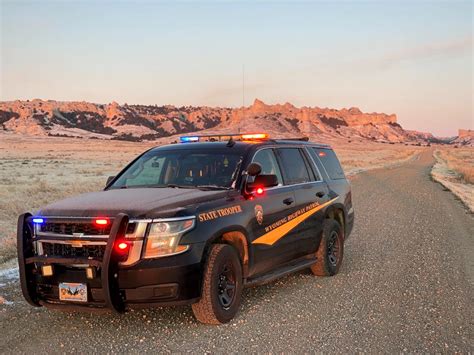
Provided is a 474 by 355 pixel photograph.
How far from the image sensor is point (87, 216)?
16.7ft

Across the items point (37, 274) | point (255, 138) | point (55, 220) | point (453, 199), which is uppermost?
point (255, 138)

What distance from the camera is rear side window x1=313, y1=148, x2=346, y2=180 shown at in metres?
8.50

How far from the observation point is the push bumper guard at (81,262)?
4852 mm

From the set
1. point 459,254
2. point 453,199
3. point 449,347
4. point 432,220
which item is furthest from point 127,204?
point 453,199

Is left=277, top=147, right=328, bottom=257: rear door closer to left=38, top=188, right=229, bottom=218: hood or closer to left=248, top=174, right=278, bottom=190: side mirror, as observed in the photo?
left=248, top=174, right=278, bottom=190: side mirror

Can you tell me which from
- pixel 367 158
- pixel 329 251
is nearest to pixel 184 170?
pixel 329 251

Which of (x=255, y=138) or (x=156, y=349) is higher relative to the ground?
(x=255, y=138)

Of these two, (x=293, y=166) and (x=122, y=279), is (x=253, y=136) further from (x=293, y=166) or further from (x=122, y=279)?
(x=122, y=279)

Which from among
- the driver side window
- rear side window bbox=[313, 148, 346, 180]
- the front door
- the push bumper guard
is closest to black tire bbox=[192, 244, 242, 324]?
the front door

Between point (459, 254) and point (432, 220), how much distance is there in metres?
4.23

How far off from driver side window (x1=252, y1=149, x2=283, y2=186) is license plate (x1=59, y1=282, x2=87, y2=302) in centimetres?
262

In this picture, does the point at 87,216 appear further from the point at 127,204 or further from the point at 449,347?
the point at 449,347

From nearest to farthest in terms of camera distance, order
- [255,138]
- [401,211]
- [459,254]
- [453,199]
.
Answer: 1. [255,138]
2. [459,254]
3. [401,211]
4. [453,199]

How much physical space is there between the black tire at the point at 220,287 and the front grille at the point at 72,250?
1.00 metres
